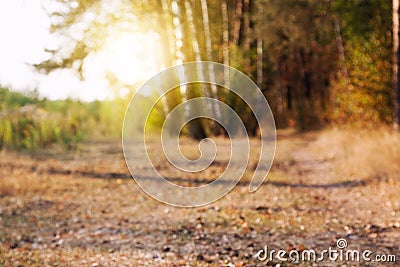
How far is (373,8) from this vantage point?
57.7 feet

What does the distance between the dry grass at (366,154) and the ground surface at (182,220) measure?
34 centimetres

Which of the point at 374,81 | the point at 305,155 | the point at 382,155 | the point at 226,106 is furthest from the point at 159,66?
the point at 382,155

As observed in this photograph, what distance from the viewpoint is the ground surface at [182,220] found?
6754 millimetres

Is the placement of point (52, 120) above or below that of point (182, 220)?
above

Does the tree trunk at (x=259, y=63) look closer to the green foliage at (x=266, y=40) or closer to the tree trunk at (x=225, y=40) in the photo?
the green foliage at (x=266, y=40)

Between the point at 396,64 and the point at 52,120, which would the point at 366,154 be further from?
the point at 52,120

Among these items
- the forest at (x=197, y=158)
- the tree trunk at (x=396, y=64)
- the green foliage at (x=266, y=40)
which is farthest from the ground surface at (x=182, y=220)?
the green foliage at (x=266, y=40)

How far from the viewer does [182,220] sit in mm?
8773

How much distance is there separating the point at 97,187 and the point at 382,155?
6.67 m

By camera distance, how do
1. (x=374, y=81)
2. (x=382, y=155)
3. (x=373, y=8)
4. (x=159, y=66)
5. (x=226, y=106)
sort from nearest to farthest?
(x=382, y=155), (x=374, y=81), (x=373, y=8), (x=159, y=66), (x=226, y=106)

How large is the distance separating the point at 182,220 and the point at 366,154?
6120mm

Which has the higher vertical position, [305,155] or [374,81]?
[374,81]

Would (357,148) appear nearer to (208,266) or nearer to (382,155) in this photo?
(382,155)

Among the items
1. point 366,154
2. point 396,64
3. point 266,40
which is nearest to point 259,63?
point 266,40
